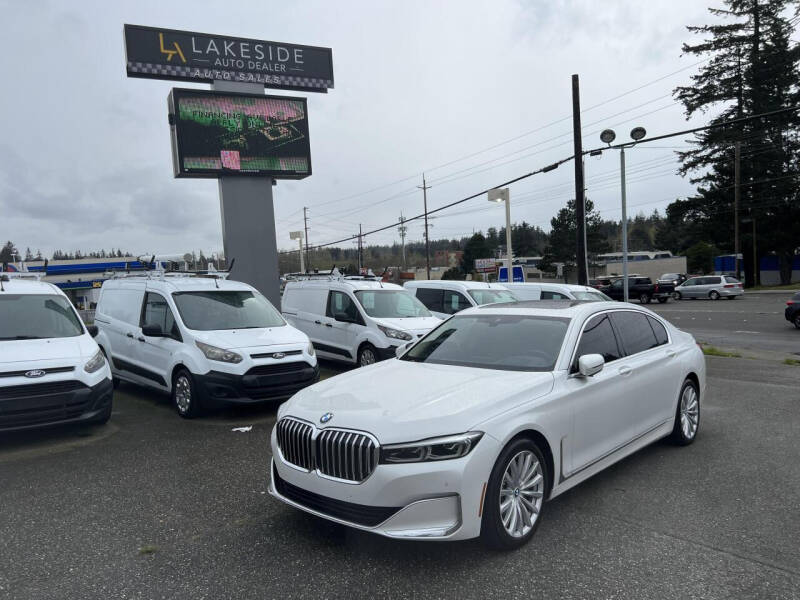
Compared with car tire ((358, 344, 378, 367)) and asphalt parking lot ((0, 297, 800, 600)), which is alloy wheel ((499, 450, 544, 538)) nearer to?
asphalt parking lot ((0, 297, 800, 600))

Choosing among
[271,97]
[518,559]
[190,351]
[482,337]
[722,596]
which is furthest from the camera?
[271,97]

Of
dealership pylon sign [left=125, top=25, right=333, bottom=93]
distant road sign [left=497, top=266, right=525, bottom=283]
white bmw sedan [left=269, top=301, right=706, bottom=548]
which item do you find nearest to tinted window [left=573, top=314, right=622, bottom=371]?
white bmw sedan [left=269, top=301, right=706, bottom=548]

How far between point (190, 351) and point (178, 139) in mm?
10388

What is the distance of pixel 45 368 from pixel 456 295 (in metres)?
8.91

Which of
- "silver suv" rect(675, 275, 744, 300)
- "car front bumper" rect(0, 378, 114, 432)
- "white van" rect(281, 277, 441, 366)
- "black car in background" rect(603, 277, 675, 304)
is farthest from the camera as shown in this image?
"silver suv" rect(675, 275, 744, 300)

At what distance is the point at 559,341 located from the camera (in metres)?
4.54

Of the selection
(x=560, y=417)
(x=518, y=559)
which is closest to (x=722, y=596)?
(x=518, y=559)

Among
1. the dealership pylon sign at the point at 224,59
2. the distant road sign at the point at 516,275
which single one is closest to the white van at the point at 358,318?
the dealership pylon sign at the point at 224,59

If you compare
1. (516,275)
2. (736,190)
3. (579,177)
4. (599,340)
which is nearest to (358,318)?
(599,340)

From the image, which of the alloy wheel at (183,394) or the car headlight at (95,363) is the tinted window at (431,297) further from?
Answer: the car headlight at (95,363)

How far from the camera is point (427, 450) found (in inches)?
132

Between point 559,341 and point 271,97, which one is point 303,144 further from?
point 559,341

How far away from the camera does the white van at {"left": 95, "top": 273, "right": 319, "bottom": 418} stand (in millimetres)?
7391

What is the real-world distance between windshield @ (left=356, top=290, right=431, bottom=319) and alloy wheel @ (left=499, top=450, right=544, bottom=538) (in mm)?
7333
